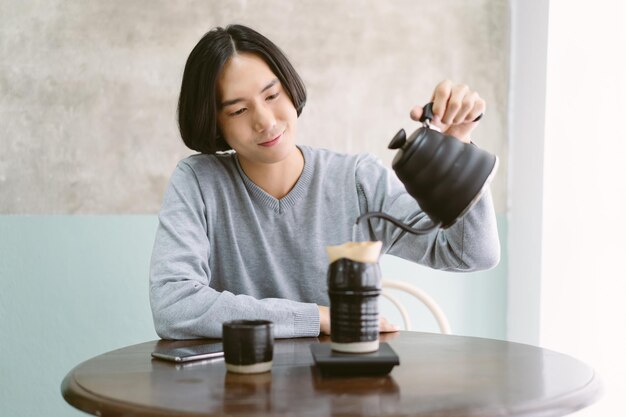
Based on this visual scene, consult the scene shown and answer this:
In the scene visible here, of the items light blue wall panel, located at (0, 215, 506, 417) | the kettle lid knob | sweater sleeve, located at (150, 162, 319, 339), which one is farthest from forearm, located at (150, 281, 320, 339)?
light blue wall panel, located at (0, 215, 506, 417)

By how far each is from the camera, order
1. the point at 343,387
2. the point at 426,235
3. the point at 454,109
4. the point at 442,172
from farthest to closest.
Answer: the point at 426,235, the point at 454,109, the point at 442,172, the point at 343,387

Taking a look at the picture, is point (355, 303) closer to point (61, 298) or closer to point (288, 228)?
point (288, 228)

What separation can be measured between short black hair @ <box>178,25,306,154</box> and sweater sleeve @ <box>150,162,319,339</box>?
0.66 feet

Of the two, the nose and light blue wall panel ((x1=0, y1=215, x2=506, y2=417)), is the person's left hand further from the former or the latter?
light blue wall panel ((x1=0, y1=215, x2=506, y2=417))

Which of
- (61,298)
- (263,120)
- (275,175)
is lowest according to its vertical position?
(61,298)

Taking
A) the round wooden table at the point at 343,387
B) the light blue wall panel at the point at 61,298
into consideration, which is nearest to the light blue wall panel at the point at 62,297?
the light blue wall panel at the point at 61,298

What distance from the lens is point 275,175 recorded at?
64.9 inches

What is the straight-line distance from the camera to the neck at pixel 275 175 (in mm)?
1644

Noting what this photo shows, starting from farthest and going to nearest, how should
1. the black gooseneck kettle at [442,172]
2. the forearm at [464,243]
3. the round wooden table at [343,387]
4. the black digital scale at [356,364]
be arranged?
the forearm at [464,243] → the black gooseneck kettle at [442,172] → the black digital scale at [356,364] → the round wooden table at [343,387]

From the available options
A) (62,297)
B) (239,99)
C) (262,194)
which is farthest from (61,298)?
(239,99)

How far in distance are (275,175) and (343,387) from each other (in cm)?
82

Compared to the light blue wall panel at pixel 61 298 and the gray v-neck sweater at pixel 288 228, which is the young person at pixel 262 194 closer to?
the gray v-neck sweater at pixel 288 228

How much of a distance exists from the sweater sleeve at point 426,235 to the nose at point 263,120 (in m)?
0.27

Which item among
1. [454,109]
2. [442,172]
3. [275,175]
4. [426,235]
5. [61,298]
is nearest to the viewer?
[442,172]
